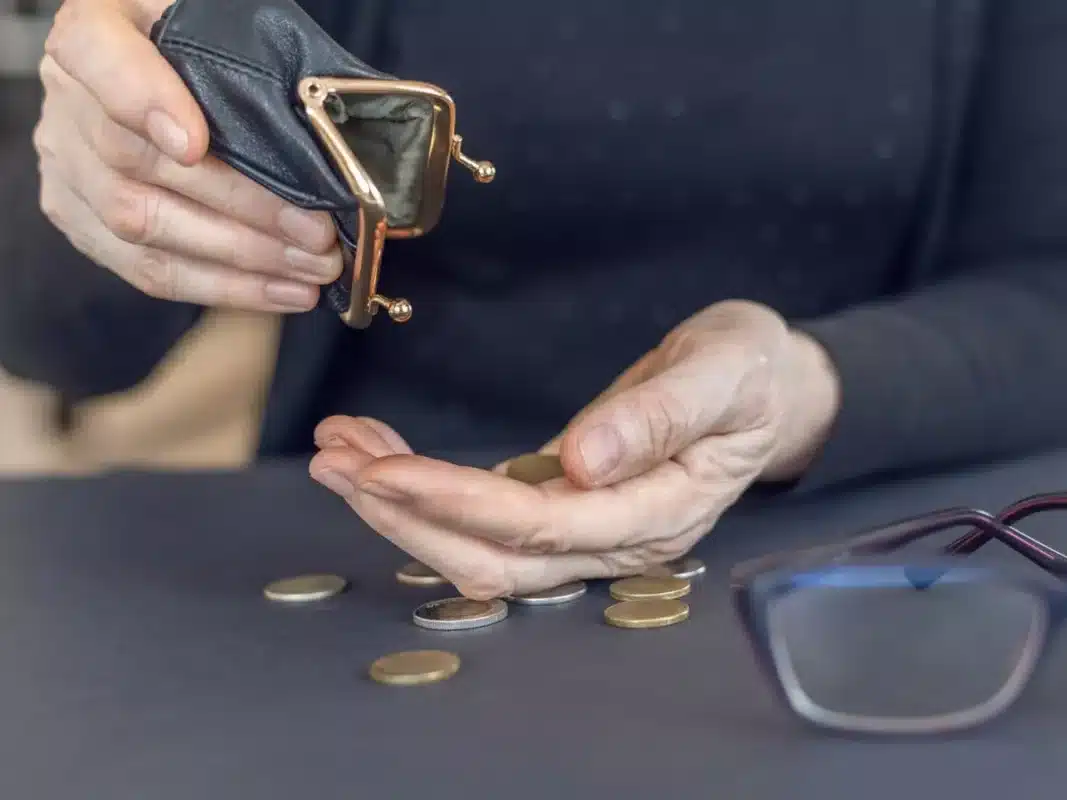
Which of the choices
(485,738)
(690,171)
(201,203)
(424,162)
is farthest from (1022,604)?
(690,171)

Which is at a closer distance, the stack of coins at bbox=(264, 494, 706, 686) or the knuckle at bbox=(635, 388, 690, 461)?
the stack of coins at bbox=(264, 494, 706, 686)

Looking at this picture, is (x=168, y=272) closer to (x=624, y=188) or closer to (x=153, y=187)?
(x=153, y=187)

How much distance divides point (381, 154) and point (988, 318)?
0.56 metres

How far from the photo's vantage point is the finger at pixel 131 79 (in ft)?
1.80

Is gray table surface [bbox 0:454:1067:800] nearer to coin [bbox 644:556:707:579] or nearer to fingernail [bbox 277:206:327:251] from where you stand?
coin [bbox 644:556:707:579]

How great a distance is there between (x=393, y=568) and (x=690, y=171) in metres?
0.54

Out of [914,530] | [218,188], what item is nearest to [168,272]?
[218,188]

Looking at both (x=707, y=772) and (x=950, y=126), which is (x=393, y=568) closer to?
(x=707, y=772)

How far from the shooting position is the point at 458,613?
22.7 inches

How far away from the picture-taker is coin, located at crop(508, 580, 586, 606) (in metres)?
0.60

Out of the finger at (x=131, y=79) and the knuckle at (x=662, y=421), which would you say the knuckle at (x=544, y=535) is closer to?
the knuckle at (x=662, y=421)

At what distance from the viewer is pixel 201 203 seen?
66 cm

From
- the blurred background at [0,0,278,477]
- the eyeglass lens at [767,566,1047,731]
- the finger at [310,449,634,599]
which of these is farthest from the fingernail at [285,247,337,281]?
the blurred background at [0,0,278,477]

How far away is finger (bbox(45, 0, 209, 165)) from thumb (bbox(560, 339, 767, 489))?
0.23 metres
